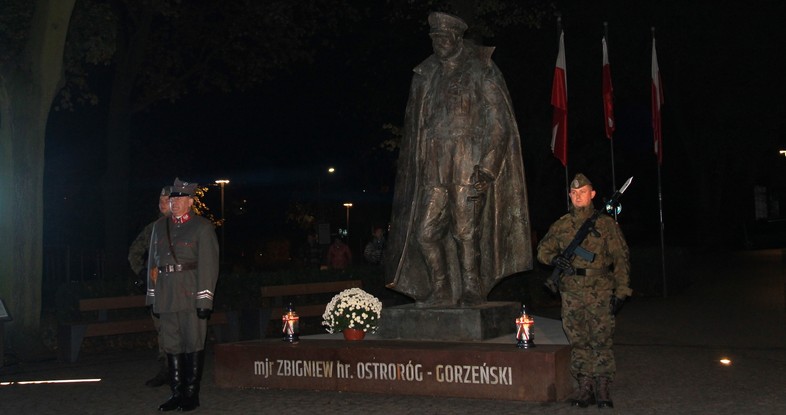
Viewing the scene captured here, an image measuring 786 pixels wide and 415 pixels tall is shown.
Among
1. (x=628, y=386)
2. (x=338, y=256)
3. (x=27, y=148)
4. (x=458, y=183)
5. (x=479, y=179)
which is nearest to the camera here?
(x=628, y=386)

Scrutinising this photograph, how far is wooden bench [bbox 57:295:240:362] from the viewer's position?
46.7 feet

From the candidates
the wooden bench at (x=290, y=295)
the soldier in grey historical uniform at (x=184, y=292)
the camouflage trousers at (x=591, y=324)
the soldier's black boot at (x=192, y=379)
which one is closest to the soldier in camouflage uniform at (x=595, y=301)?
the camouflage trousers at (x=591, y=324)

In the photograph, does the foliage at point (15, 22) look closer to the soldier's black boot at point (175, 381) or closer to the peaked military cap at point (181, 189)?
the peaked military cap at point (181, 189)

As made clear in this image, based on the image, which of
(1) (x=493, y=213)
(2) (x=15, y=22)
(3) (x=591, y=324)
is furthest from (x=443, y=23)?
(2) (x=15, y=22)

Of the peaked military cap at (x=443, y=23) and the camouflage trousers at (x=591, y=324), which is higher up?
the peaked military cap at (x=443, y=23)

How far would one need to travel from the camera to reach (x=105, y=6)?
1912cm

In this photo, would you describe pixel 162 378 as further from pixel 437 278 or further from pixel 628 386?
pixel 628 386

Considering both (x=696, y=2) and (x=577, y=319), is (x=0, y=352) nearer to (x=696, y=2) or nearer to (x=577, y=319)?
(x=577, y=319)

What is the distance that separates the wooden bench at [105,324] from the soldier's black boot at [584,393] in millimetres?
7858

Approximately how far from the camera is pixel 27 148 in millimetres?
15375

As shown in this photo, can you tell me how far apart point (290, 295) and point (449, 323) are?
7.47 meters

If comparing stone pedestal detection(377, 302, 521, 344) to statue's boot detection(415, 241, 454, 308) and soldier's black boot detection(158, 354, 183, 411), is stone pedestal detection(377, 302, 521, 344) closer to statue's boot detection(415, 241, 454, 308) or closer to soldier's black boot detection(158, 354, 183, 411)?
statue's boot detection(415, 241, 454, 308)

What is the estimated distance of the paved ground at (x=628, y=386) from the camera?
9031 millimetres

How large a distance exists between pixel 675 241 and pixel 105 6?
147ft
